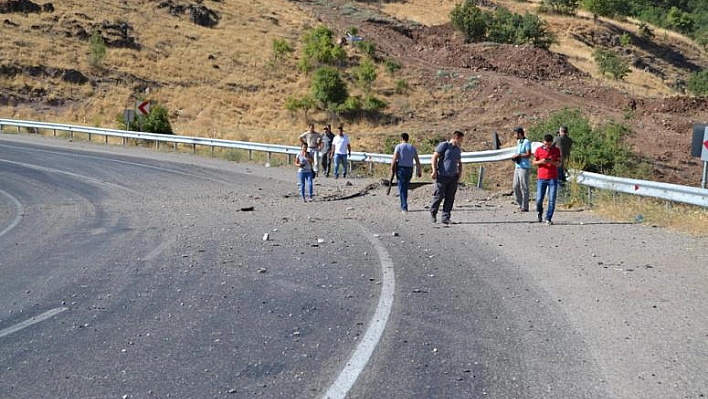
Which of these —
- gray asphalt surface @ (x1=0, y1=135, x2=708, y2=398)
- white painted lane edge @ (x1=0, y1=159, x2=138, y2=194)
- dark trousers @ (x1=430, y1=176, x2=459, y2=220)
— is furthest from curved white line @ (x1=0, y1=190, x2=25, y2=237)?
dark trousers @ (x1=430, y1=176, x2=459, y2=220)

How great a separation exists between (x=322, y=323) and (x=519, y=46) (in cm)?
6418

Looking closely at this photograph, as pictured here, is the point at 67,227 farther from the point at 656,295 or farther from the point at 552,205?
the point at 656,295

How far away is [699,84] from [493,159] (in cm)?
4976

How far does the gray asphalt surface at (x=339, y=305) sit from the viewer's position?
6.07 metres

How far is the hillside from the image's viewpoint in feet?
162

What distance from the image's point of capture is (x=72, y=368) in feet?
20.7

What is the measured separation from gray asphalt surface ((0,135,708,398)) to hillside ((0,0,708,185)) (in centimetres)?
2423

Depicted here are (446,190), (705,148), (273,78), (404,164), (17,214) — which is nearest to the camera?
(446,190)

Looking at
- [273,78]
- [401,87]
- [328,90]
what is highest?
[273,78]

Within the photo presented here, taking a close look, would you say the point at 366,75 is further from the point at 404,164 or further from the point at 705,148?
the point at 705,148

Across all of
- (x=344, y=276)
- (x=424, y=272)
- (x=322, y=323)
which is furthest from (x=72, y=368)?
(x=424, y=272)

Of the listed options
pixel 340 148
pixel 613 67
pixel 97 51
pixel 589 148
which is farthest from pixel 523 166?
pixel 613 67

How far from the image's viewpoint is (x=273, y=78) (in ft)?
208

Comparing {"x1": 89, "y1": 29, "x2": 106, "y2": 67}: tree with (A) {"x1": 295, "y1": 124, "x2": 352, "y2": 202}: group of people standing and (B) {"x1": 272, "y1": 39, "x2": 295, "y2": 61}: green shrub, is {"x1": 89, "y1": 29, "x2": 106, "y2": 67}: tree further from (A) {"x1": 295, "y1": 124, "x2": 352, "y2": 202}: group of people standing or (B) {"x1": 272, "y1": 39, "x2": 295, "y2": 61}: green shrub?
(A) {"x1": 295, "y1": 124, "x2": 352, "y2": 202}: group of people standing
